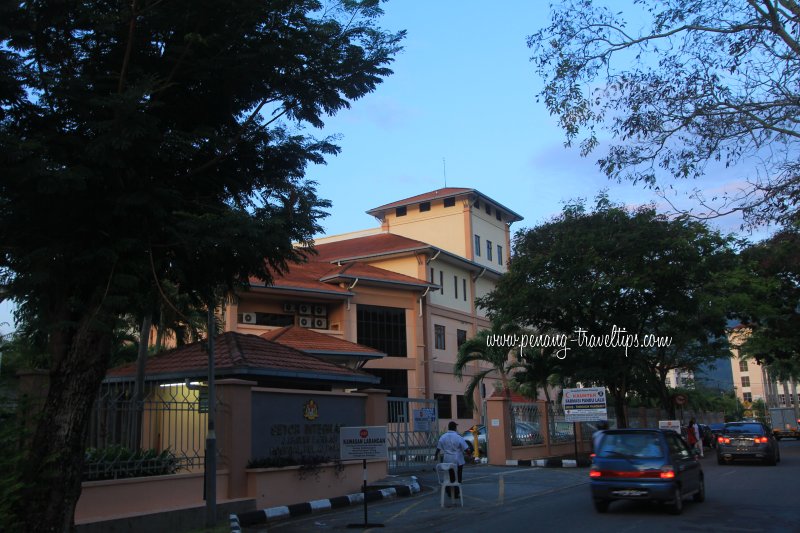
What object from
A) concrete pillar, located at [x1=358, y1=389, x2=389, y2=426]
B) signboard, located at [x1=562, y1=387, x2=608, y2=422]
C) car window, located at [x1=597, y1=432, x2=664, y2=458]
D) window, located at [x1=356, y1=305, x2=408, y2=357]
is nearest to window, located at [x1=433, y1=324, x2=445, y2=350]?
window, located at [x1=356, y1=305, x2=408, y2=357]

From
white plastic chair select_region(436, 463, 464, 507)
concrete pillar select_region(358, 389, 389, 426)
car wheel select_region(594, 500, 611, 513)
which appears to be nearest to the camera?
car wheel select_region(594, 500, 611, 513)

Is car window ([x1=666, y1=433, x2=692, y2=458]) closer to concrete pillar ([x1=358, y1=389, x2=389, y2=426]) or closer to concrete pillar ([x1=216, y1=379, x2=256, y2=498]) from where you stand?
concrete pillar ([x1=358, y1=389, x2=389, y2=426])

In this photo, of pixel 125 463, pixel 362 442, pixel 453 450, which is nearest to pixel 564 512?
pixel 453 450

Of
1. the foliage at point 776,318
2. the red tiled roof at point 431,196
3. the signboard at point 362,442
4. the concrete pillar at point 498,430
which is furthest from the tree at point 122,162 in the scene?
the red tiled roof at point 431,196

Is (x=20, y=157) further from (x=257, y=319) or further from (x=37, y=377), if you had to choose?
(x=257, y=319)

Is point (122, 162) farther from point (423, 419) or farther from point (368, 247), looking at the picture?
point (368, 247)

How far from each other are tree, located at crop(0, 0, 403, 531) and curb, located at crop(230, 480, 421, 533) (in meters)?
3.76

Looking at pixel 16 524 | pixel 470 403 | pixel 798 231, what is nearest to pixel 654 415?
pixel 470 403

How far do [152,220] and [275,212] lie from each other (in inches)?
71.0

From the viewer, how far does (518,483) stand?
65.1ft

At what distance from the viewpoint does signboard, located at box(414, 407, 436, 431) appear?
2381cm

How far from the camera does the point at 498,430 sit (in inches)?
1076

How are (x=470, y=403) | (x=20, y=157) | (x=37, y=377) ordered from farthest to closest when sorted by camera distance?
(x=470, y=403) < (x=37, y=377) < (x=20, y=157)

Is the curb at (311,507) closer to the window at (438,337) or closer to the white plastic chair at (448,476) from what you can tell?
the white plastic chair at (448,476)
